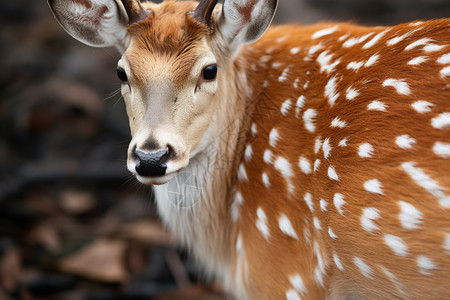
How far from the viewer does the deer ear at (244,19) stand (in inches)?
72.3

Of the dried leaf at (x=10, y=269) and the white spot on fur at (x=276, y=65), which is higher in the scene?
the white spot on fur at (x=276, y=65)

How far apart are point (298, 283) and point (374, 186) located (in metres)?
0.53

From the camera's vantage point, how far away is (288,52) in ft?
6.97

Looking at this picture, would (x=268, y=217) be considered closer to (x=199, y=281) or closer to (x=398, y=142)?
(x=398, y=142)

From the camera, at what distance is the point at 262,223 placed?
193cm

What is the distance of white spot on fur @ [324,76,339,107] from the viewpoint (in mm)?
1765

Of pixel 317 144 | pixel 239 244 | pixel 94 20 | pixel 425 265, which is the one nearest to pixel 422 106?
pixel 317 144

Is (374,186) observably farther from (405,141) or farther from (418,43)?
(418,43)

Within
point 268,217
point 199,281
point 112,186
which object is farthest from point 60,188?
point 268,217

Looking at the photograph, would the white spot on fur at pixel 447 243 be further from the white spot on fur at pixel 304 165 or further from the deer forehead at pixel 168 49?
the deer forehead at pixel 168 49

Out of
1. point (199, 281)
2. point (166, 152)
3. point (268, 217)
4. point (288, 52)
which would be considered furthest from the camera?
point (199, 281)

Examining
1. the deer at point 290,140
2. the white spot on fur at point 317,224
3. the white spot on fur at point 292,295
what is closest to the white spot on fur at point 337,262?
the deer at point 290,140

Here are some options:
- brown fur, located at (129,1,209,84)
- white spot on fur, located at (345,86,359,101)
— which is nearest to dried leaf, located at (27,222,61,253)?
brown fur, located at (129,1,209,84)

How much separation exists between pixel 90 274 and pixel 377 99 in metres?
2.16
